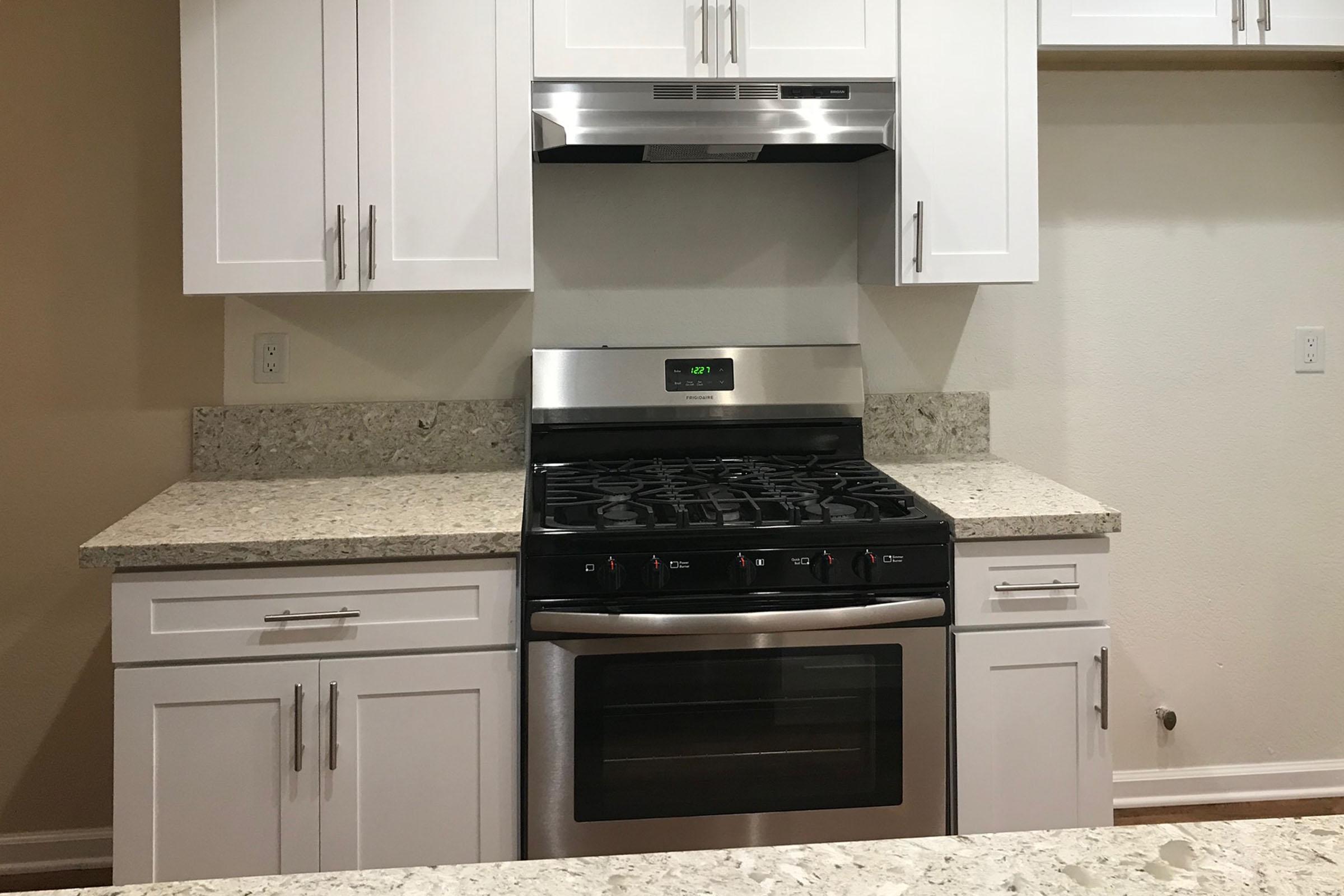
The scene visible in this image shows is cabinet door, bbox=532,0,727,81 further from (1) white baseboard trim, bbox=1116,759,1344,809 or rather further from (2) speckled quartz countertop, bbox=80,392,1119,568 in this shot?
(1) white baseboard trim, bbox=1116,759,1344,809

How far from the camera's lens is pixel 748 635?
195 centimetres

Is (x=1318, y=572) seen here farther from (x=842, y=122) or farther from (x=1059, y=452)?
(x=842, y=122)

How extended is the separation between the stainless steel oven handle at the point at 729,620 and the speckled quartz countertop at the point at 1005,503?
21cm

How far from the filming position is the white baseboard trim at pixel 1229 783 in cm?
280

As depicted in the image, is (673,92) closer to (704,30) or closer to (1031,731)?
(704,30)

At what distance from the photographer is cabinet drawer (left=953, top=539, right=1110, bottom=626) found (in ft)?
6.64

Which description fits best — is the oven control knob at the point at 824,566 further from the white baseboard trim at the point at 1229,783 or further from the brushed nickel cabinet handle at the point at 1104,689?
the white baseboard trim at the point at 1229,783

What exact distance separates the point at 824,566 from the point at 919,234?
0.81 m

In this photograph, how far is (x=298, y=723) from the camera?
6.19 ft

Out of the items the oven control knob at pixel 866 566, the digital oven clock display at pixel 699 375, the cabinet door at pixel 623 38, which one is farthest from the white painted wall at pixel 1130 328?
the oven control knob at pixel 866 566

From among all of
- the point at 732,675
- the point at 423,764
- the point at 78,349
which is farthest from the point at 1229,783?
the point at 78,349

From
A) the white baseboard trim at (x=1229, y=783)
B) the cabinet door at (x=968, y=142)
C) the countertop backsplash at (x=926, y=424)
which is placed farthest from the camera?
the white baseboard trim at (x=1229, y=783)

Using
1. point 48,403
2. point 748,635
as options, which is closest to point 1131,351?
point 748,635

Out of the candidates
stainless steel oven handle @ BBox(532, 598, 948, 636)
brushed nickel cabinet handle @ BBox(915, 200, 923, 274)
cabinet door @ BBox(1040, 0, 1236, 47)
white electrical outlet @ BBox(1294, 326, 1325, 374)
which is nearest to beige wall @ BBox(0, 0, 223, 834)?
stainless steel oven handle @ BBox(532, 598, 948, 636)
